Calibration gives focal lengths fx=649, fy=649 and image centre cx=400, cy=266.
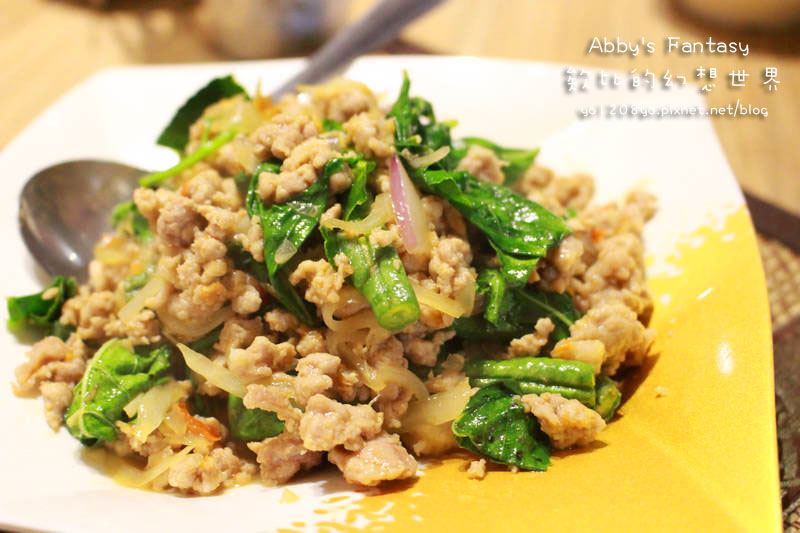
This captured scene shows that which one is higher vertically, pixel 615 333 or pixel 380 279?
pixel 380 279

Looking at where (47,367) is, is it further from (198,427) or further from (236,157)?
(236,157)

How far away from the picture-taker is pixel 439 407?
2367 millimetres

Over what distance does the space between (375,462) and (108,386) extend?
43.5 inches

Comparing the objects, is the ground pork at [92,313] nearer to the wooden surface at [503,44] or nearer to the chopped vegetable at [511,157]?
the chopped vegetable at [511,157]

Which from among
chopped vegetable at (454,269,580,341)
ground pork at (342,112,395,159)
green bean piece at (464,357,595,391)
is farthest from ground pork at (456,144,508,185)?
green bean piece at (464,357,595,391)

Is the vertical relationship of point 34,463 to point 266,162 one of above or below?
below

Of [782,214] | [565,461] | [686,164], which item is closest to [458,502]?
[565,461]

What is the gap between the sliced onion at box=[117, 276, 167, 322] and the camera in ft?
8.34

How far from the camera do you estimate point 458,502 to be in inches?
78.3

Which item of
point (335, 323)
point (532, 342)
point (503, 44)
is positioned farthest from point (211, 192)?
point (503, 44)

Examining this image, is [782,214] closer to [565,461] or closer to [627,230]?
[627,230]

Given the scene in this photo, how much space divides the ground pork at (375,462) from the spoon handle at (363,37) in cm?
246

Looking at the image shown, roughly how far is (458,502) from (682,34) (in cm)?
592

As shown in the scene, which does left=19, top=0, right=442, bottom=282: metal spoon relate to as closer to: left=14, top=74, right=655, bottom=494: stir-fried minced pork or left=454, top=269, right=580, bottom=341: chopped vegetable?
left=14, top=74, right=655, bottom=494: stir-fried minced pork
